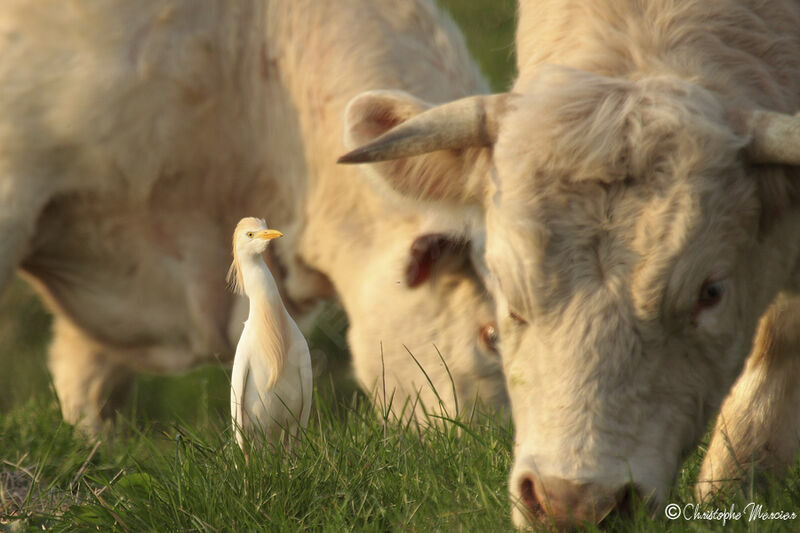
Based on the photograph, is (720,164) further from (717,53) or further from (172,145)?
(172,145)

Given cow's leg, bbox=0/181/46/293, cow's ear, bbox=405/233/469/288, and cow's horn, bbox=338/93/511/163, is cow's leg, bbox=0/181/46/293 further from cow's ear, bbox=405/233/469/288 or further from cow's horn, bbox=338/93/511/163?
cow's horn, bbox=338/93/511/163

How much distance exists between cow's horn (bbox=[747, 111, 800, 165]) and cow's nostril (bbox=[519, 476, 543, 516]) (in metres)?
0.94

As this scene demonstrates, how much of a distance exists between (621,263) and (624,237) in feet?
0.20

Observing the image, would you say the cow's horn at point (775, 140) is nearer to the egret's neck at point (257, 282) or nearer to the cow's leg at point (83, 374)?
the egret's neck at point (257, 282)

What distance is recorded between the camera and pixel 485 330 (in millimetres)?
4457

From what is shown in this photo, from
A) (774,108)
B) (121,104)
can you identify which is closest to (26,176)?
(121,104)

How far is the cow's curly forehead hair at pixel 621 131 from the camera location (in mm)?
2805

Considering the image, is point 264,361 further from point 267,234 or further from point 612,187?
point 612,187

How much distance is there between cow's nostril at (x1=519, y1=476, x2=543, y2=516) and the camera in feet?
8.55

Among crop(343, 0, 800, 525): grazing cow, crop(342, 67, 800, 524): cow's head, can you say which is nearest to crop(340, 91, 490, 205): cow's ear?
crop(343, 0, 800, 525): grazing cow

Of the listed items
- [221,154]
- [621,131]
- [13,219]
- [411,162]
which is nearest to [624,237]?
[621,131]

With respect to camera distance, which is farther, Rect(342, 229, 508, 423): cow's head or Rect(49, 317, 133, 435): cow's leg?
Rect(49, 317, 133, 435): cow's leg

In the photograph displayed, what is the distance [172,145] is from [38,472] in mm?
1879

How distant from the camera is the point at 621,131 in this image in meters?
2.84
